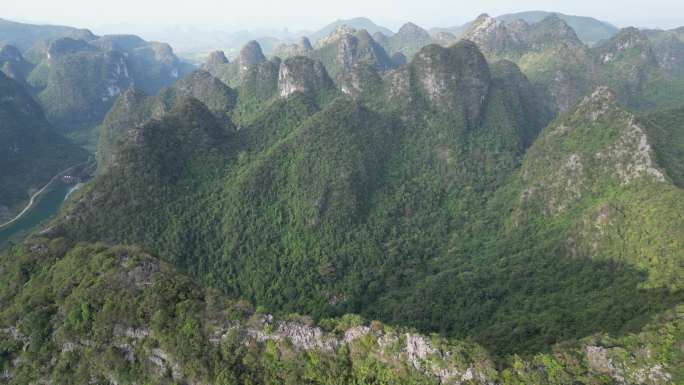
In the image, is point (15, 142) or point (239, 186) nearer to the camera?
point (239, 186)

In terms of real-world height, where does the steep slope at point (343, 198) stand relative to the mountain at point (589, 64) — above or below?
below

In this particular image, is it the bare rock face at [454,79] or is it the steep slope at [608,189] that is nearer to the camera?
the steep slope at [608,189]

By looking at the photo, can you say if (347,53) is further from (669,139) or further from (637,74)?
(669,139)

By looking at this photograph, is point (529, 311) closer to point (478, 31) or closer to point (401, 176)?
point (401, 176)

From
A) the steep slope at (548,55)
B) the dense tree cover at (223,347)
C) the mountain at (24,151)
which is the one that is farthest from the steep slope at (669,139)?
the mountain at (24,151)

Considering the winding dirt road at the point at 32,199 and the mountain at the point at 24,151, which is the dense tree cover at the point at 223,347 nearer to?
the winding dirt road at the point at 32,199

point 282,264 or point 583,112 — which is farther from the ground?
point 583,112

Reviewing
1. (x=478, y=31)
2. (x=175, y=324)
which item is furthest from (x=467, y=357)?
(x=478, y=31)
